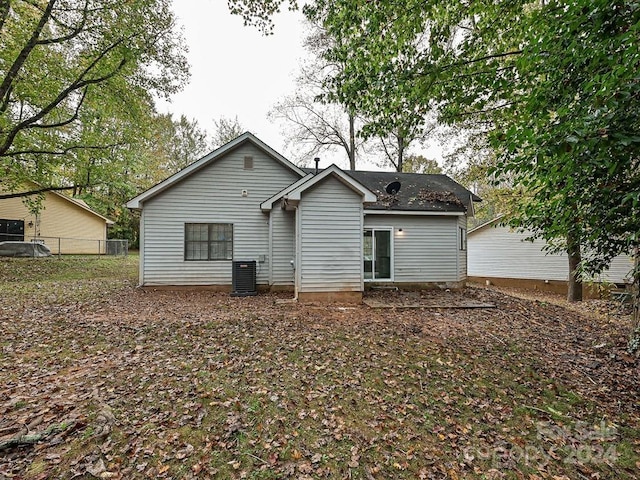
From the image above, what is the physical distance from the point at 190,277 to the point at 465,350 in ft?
29.4

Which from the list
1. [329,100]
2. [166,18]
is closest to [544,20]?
[329,100]

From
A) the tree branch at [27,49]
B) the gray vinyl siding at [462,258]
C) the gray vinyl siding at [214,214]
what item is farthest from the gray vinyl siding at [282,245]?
the tree branch at [27,49]

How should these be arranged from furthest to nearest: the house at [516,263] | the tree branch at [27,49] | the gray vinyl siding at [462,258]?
the house at [516,263]
the gray vinyl siding at [462,258]
the tree branch at [27,49]

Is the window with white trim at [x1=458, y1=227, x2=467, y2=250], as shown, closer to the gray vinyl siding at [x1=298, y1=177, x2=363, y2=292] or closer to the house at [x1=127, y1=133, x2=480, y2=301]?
the house at [x1=127, y1=133, x2=480, y2=301]

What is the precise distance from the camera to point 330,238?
8648 mm

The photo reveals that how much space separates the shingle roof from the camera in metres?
11.9

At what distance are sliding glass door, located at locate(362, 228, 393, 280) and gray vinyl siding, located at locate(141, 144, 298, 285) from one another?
12.0 ft

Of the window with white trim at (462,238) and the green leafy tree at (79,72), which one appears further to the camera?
the window with white trim at (462,238)

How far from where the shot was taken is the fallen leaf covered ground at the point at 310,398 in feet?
9.46

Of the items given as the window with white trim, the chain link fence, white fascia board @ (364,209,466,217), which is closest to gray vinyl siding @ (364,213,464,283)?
white fascia board @ (364,209,466,217)

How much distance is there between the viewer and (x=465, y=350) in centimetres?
540

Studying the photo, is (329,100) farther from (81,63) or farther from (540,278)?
(540,278)

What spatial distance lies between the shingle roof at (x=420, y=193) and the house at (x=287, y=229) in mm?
55

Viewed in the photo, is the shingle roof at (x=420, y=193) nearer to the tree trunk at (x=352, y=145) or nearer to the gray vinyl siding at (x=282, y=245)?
the gray vinyl siding at (x=282, y=245)
